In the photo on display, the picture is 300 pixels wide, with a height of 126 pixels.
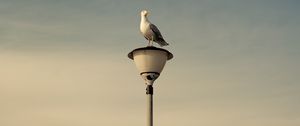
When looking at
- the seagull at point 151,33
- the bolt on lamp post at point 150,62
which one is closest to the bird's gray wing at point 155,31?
the seagull at point 151,33

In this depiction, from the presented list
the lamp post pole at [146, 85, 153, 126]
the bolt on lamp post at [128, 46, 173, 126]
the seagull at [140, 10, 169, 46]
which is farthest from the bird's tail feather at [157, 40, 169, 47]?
the lamp post pole at [146, 85, 153, 126]

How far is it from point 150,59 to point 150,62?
0.07 meters

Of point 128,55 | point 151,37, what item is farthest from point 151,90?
point 151,37

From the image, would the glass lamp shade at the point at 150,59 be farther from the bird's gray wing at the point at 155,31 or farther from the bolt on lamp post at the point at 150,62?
the bird's gray wing at the point at 155,31

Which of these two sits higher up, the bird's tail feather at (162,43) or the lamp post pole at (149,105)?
the bird's tail feather at (162,43)

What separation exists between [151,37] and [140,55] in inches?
76.3

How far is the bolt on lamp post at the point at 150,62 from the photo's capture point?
11.0 meters

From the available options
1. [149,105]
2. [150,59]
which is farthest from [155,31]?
[149,105]

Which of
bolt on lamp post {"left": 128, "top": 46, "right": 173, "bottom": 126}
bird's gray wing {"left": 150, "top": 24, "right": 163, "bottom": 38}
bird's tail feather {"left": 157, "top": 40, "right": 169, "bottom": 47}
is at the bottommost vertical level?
bolt on lamp post {"left": 128, "top": 46, "right": 173, "bottom": 126}

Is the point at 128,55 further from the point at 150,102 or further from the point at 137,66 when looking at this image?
the point at 150,102

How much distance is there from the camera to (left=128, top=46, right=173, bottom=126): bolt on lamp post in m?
11.0

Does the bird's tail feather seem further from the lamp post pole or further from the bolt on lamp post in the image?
the lamp post pole

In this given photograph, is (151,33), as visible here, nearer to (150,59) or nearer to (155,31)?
(155,31)

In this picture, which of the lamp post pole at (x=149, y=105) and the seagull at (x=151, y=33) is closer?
the lamp post pole at (x=149, y=105)
